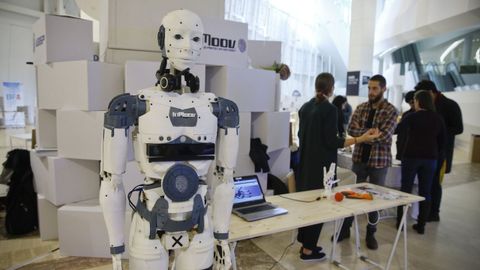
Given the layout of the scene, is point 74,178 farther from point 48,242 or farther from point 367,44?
point 367,44

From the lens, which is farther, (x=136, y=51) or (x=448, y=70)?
(x=448, y=70)

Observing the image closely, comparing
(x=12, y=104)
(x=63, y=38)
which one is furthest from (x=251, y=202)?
(x=12, y=104)

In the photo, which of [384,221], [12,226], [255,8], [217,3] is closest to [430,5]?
[255,8]

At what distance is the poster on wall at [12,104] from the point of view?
8.75m

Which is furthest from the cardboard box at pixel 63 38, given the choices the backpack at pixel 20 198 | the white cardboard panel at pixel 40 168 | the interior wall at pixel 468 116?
the interior wall at pixel 468 116

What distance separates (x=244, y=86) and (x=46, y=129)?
189 centimetres

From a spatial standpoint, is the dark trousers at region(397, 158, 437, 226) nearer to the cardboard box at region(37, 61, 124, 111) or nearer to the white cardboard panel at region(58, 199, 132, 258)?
the white cardboard panel at region(58, 199, 132, 258)

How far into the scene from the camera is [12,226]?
2.97 m

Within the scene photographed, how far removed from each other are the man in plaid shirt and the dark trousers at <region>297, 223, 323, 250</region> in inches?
26.1

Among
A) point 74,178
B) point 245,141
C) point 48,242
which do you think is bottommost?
point 48,242

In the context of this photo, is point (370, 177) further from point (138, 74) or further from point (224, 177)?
point (138, 74)

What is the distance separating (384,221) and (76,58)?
351 cm

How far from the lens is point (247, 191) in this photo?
2.02 metres

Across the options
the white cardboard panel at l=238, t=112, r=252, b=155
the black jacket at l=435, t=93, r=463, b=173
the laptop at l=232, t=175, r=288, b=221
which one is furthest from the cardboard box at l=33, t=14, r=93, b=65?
the black jacket at l=435, t=93, r=463, b=173
